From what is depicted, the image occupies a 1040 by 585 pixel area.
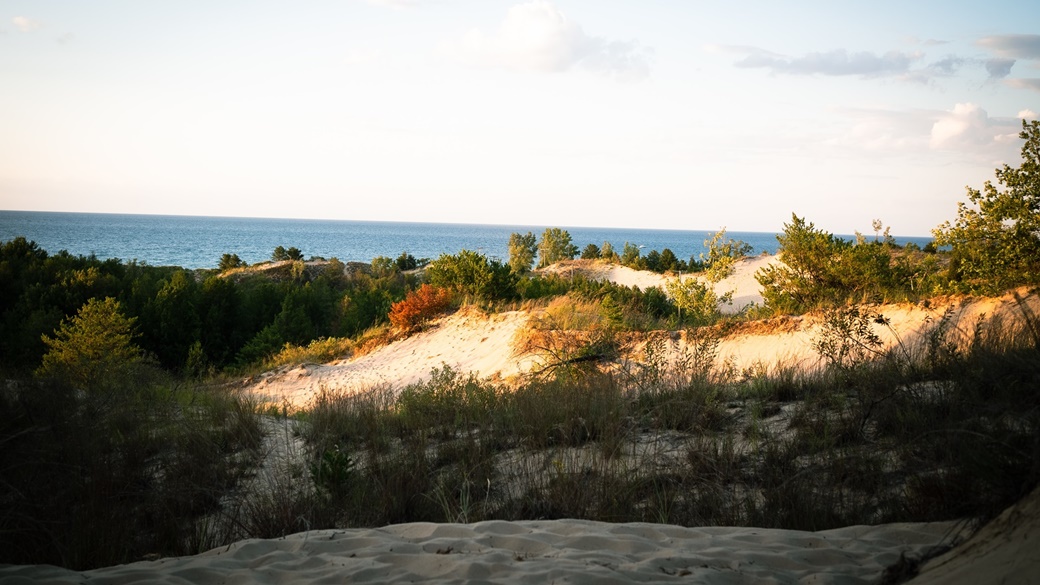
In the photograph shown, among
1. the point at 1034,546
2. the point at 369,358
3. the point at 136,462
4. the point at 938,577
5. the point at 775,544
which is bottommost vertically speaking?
the point at 369,358

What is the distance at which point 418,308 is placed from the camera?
2058 centimetres

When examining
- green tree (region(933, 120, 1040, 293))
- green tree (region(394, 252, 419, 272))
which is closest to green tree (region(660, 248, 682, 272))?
green tree (region(394, 252, 419, 272))

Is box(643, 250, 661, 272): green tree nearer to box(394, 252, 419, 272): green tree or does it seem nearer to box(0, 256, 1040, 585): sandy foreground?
box(394, 252, 419, 272): green tree

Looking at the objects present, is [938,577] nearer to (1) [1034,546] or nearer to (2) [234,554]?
(1) [1034,546]

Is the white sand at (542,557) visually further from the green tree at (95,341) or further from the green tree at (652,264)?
the green tree at (652,264)

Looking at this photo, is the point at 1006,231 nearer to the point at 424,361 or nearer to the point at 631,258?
the point at 424,361

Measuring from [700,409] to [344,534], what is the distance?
3.97 m

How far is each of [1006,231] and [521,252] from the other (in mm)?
30581

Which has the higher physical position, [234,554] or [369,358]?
[234,554]

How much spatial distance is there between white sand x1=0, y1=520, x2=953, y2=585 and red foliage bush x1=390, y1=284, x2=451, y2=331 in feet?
53.3

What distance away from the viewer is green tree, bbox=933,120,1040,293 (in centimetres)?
1073

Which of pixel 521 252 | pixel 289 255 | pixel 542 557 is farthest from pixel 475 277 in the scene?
pixel 289 255

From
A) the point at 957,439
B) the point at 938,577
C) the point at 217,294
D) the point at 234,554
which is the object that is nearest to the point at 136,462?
the point at 234,554

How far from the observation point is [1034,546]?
8.99ft
